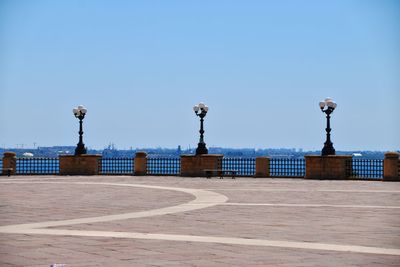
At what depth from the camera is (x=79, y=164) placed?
112 ft

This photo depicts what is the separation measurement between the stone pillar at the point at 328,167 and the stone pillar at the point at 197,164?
15.3 feet

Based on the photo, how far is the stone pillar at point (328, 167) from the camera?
29922mm

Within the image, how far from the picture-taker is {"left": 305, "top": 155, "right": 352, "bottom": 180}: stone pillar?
1178 inches

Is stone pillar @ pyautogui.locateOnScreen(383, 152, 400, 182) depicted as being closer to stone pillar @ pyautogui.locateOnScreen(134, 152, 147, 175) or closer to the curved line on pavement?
the curved line on pavement

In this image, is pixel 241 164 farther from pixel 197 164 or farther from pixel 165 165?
pixel 165 165

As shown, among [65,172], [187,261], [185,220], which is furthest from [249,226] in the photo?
[65,172]

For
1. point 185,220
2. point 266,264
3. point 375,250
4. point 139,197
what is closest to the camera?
point 266,264

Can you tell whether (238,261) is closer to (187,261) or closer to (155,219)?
(187,261)

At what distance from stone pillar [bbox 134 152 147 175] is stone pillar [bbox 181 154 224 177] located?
2124 mm

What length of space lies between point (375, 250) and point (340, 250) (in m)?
0.48

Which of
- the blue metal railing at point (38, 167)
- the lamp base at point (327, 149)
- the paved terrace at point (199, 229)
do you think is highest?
the lamp base at point (327, 149)

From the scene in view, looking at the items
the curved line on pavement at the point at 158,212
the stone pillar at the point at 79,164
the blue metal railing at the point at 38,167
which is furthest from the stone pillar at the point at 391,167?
the blue metal railing at the point at 38,167

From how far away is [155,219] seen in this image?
13.5 meters

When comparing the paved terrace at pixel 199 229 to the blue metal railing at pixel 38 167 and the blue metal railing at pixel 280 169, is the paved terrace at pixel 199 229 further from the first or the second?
the blue metal railing at pixel 38 167
